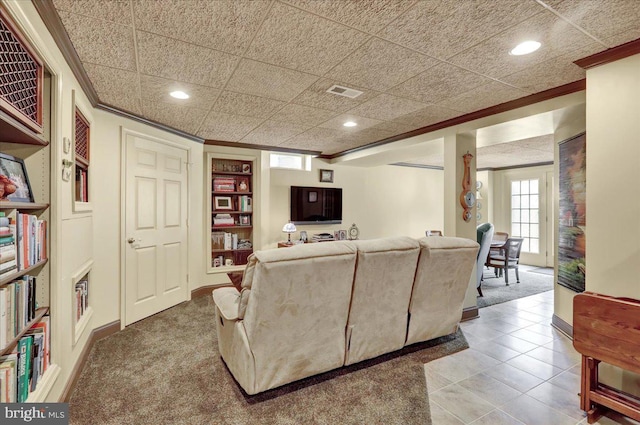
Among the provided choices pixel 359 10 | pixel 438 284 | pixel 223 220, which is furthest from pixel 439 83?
pixel 223 220

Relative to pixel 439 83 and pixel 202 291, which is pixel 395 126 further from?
pixel 202 291

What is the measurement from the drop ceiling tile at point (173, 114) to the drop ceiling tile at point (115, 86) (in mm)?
119

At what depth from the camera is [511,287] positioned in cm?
514

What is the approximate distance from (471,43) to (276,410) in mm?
2610

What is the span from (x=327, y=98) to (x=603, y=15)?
1909 millimetres

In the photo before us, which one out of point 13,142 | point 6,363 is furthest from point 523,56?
point 6,363

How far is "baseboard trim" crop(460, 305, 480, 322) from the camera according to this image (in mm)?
3617

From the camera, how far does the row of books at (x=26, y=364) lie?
1.42m

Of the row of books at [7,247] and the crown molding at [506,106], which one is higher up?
the crown molding at [506,106]

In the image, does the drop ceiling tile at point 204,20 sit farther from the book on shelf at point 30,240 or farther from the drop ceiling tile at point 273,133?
the drop ceiling tile at point 273,133

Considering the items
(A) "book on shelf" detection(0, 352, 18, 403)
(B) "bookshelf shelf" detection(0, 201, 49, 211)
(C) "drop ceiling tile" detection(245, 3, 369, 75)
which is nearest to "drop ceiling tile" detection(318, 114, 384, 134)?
(C) "drop ceiling tile" detection(245, 3, 369, 75)

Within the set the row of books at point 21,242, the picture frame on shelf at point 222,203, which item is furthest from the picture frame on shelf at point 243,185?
the row of books at point 21,242

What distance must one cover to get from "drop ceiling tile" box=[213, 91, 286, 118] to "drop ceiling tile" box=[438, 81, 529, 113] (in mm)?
1676

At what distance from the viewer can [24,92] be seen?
1.61m
